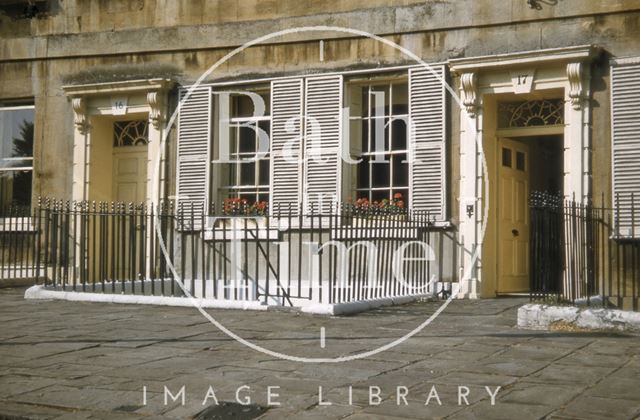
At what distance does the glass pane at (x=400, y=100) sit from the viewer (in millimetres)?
12391

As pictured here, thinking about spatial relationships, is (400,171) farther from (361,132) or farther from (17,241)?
(17,241)

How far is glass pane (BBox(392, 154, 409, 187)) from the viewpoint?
12.2 metres

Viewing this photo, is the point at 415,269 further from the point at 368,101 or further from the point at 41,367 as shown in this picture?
the point at 41,367

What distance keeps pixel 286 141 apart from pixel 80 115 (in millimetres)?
3728

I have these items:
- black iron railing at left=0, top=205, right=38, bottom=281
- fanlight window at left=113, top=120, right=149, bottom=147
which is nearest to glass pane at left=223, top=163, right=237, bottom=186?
fanlight window at left=113, top=120, right=149, bottom=147

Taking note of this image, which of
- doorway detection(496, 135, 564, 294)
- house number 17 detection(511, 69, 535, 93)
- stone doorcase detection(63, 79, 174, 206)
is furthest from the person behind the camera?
stone doorcase detection(63, 79, 174, 206)

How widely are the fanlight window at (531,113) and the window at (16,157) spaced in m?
8.11

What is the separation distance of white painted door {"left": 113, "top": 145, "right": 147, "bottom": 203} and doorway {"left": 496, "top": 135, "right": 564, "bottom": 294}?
5.93 meters

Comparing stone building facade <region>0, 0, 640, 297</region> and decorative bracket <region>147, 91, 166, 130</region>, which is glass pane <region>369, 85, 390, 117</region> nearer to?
stone building facade <region>0, 0, 640, 297</region>

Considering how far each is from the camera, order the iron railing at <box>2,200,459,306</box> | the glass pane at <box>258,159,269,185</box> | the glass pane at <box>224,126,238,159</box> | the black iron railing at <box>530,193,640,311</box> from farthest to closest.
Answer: the glass pane at <box>224,126,238,159</box> → the glass pane at <box>258,159,269,185</box> → the iron railing at <box>2,200,459,306</box> → the black iron railing at <box>530,193,640,311</box>

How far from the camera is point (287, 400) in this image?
504 cm

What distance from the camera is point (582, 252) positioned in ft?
31.3

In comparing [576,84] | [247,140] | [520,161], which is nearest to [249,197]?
[247,140]

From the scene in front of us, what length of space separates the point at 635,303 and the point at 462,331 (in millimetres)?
2487
